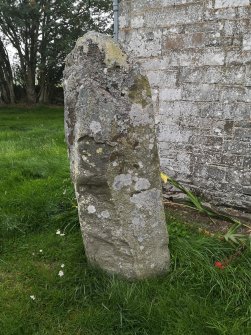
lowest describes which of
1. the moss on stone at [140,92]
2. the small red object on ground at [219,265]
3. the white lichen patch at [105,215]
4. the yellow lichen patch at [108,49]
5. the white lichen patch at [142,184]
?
the small red object on ground at [219,265]

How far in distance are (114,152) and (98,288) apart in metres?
1.11

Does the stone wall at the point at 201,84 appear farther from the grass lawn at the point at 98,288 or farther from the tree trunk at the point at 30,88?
the tree trunk at the point at 30,88

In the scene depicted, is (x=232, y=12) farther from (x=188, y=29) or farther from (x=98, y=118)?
(x=98, y=118)

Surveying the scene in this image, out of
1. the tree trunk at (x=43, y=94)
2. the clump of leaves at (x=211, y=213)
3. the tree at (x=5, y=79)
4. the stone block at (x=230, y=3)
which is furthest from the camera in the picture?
the tree trunk at (x=43, y=94)

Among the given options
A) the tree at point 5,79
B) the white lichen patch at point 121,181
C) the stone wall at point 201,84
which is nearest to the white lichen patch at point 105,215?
the white lichen patch at point 121,181

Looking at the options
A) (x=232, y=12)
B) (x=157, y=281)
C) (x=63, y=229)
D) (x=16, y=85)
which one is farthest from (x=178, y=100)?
(x=16, y=85)

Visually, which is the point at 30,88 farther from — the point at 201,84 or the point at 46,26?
the point at 201,84

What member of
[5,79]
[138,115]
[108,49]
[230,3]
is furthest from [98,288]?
[5,79]

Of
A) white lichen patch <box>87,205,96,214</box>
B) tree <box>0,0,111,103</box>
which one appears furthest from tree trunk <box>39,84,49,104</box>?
white lichen patch <box>87,205,96,214</box>

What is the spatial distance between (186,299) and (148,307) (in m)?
0.30

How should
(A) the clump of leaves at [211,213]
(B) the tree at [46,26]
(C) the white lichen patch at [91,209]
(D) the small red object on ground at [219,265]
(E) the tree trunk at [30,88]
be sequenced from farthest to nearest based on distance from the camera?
(E) the tree trunk at [30,88], (B) the tree at [46,26], (A) the clump of leaves at [211,213], (D) the small red object on ground at [219,265], (C) the white lichen patch at [91,209]

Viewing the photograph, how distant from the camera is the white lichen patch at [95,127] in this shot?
2875mm

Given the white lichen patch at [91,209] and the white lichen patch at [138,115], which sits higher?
the white lichen patch at [138,115]

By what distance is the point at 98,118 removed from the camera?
2877 millimetres
